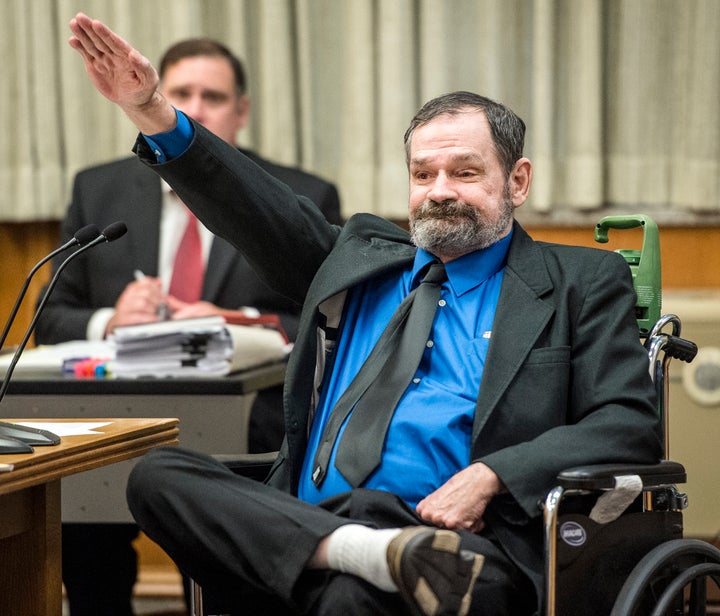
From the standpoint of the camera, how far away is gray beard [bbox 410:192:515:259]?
2100mm

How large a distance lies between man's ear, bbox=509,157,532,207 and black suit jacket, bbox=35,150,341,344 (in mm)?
1102

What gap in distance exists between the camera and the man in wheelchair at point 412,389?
1679mm

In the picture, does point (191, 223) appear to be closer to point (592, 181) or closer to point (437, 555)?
point (592, 181)

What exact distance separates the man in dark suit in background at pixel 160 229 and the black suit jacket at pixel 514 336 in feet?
3.07

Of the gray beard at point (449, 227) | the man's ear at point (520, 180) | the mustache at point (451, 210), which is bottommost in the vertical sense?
the gray beard at point (449, 227)

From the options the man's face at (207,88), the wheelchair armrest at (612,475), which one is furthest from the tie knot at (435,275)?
the man's face at (207,88)

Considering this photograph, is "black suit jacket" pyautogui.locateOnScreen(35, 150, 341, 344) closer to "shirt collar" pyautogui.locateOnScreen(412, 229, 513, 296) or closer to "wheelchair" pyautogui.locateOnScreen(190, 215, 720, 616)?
"shirt collar" pyautogui.locateOnScreen(412, 229, 513, 296)

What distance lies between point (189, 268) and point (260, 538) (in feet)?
5.79

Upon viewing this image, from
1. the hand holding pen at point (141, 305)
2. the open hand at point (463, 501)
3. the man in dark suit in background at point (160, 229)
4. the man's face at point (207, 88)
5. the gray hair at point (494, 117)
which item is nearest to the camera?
the open hand at point (463, 501)

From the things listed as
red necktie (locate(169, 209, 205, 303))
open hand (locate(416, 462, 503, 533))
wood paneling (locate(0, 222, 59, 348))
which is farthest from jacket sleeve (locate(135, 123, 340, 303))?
wood paneling (locate(0, 222, 59, 348))

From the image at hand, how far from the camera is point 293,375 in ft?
6.84

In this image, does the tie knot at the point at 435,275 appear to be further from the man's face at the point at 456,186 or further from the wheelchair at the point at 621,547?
the wheelchair at the point at 621,547

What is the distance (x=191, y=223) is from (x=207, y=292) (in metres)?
0.24

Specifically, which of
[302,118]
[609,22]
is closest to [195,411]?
[302,118]
